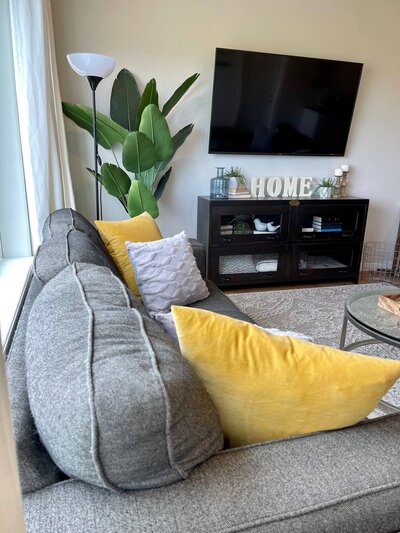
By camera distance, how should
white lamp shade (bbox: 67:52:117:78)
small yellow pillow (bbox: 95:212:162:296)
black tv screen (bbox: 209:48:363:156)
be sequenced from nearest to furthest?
small yellow pillow (bbox: 95:212:162:296), white lamp shade (bbox: 67:52:117:78), black tv screen (bbox: 209:48:363:156)

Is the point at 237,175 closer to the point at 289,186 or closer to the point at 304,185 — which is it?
the point at 289,186

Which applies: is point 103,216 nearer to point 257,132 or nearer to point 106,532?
point 257,132

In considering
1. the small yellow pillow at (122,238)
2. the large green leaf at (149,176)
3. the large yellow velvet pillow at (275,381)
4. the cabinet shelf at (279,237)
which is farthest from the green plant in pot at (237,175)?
the large yellow velvet pillow at (275,381)

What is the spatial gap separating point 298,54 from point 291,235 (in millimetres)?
1623

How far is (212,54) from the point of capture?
125 inches

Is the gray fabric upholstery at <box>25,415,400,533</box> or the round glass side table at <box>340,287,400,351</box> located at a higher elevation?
the gray fabric upholstery at <box>25,415,400,533</box>

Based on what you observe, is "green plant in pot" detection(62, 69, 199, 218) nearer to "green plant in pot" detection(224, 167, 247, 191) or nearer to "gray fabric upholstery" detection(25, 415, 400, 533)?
"green plant in pot" detection(224, 167, 247, 191)

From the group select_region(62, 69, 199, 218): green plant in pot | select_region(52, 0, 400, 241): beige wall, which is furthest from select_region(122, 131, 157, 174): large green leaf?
select_region(52, 0, 400, 241): beige wall

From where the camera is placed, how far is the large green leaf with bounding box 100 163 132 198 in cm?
278

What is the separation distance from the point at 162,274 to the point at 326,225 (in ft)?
7.33

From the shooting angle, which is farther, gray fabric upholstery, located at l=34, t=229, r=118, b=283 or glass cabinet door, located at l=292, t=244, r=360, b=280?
glass cabinet door, located at l=292, t=244, r=360, b=280

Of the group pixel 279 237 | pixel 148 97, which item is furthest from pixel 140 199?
pixel 279 237

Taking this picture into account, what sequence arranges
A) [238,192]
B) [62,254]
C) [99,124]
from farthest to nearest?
[238,192]
[99,124]
[62,254]

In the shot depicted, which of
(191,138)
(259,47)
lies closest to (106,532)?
(191,138)
